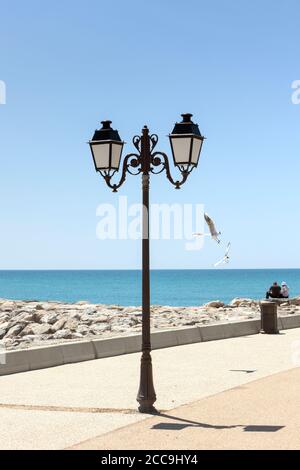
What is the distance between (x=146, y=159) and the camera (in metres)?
12.2

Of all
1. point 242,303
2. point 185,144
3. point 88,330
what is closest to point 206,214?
point 185,144

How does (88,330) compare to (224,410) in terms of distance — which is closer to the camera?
(224,410)

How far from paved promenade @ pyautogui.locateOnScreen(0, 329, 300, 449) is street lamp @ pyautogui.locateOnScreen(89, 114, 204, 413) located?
1.00 m

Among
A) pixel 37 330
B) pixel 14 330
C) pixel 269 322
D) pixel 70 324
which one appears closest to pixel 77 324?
pixel 70 324

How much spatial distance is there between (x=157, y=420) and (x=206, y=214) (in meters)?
4.98

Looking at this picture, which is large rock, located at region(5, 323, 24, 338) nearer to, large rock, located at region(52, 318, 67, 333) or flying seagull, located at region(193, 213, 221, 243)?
large rock, located at region(52, 318, 67, 333)

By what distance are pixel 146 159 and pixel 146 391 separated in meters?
3.23

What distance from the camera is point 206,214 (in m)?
15.0

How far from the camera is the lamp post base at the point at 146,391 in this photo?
38.1 feet

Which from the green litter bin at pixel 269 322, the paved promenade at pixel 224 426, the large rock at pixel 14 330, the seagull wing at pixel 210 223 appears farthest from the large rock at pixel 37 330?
the paved promenade at pixel 224 426

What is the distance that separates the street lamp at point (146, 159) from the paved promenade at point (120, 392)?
1.00 m

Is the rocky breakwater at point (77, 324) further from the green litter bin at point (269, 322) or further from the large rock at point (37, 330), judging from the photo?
the green litter bin at point (269, 322)

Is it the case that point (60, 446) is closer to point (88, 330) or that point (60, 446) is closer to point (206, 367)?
point (206, 367)

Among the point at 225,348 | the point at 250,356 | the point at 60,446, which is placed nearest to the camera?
the point at 60,446
